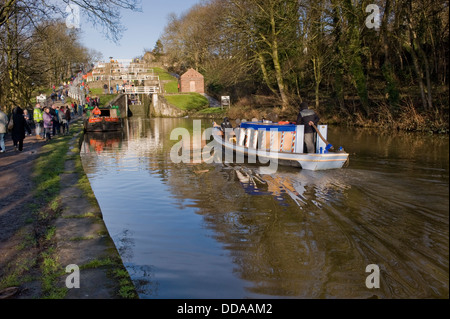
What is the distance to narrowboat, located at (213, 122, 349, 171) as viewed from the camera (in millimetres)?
12594

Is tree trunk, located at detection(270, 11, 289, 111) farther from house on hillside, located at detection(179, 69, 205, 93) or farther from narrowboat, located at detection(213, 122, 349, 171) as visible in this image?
house on hillside, located at detection(179, 69, 205, 93)

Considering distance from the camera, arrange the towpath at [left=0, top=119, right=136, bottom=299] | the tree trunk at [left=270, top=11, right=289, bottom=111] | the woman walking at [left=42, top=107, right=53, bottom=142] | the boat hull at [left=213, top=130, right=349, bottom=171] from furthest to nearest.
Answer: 1. the tree trunk at [left=270, top=11, right=289, bottom=111]
2. the woman walking at [left=42, top=107, right=53, bottom=142]
3. the boat hull at [left=213, top=130, right=349, bottom=171]
4. the towpath at [left=0, top=119, right=136, bottom=299]

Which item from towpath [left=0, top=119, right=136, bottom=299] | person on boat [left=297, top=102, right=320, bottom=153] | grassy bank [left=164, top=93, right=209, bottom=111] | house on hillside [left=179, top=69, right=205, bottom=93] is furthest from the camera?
house on hillside [left=179, top=69, right=205, bottom=93]

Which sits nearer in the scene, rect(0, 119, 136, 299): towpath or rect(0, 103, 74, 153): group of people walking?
rect(0, 119, 136, 299): towpath

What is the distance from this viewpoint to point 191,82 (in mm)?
63375

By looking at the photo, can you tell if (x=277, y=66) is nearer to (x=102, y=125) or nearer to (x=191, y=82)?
(x=102, y=125)

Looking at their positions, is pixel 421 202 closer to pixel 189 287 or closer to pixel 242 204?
pixel 242 204

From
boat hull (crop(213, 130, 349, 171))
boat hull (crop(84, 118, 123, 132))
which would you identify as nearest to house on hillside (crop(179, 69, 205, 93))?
boat hull (crop(84, 118, 123, 132))

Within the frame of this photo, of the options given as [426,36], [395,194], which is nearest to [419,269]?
[395,194]

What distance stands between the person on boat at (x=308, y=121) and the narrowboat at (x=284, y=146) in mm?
176

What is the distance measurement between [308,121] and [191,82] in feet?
171

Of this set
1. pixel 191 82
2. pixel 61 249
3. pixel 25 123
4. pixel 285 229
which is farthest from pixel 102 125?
pixel 191 82

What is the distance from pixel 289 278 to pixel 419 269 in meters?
1.74

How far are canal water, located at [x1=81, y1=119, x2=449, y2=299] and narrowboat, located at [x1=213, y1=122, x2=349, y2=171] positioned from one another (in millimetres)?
453
